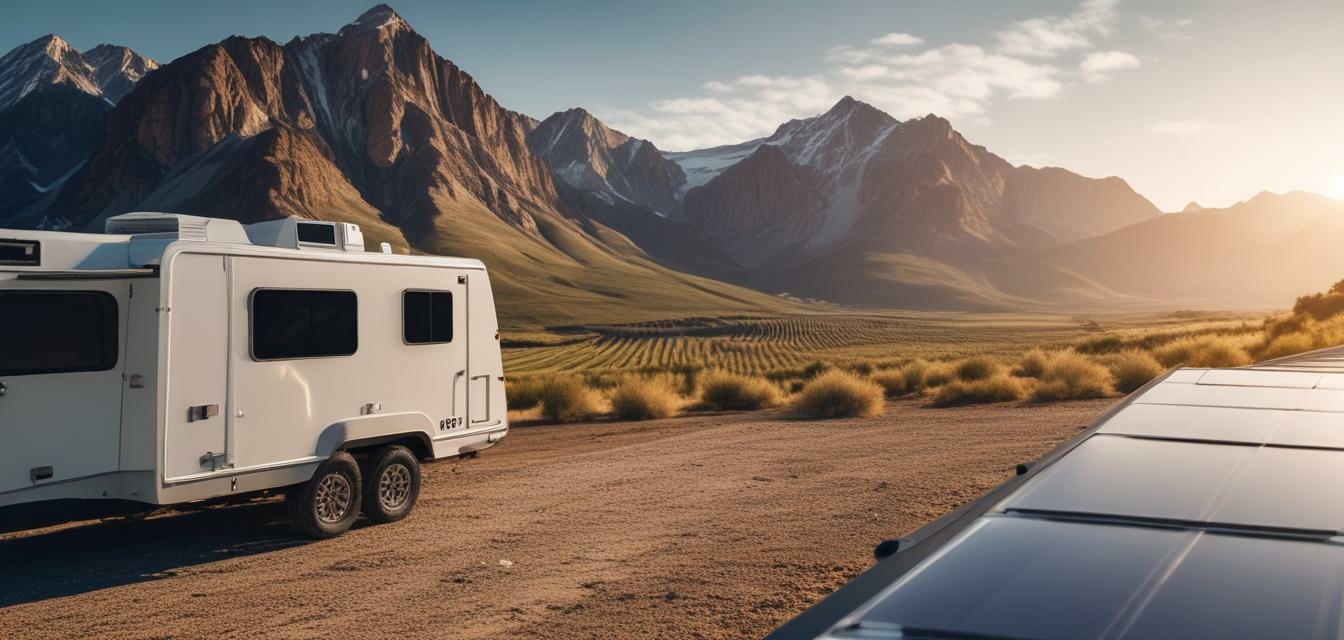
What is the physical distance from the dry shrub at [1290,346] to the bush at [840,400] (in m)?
12.7

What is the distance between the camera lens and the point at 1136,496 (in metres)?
3.67

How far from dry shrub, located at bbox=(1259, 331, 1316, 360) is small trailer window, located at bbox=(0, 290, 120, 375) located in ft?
87.9

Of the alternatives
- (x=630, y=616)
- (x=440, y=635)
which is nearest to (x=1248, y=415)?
(x=630, y=616)

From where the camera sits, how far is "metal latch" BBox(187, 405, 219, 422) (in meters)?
8.28

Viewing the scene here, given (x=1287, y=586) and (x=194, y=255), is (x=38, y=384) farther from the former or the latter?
(x=1287, y=586)

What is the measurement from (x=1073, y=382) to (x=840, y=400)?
649cm

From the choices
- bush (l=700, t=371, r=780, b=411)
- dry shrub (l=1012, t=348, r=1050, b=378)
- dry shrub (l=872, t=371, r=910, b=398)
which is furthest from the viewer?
dry shrub (l=1012, t=348, r=1050, b=378)

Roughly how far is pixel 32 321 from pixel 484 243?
179 meters

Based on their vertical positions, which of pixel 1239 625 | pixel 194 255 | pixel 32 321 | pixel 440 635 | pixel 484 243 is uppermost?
pixel 484 243

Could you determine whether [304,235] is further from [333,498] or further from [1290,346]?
[1290,346]

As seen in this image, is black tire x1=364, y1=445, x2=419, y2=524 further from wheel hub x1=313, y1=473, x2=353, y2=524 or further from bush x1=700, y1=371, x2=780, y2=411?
bush x1=700, y1=371, x2=780, y2=411

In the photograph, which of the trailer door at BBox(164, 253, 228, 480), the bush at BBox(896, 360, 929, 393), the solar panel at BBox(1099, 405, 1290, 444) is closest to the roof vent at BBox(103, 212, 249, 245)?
the trailer door at BBox(164, 253, 228, 480)

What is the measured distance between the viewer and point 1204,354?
25781mm

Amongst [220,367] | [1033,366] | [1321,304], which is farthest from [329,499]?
[1321,304]
